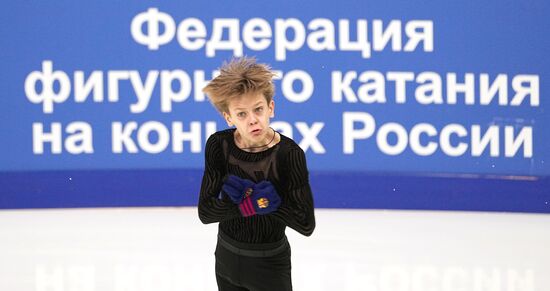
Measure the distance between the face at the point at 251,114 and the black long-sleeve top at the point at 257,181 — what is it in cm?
6

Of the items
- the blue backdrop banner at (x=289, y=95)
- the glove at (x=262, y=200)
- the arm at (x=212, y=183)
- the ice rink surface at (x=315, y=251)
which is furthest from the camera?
the blue backdrop banner at (x=289, y=95)

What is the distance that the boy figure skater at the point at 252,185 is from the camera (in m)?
2.00

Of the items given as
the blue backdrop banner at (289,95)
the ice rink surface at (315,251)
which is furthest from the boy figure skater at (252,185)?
the blue backdrop banner at (289,95)

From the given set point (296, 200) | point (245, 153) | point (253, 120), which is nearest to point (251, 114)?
point (253, 120)

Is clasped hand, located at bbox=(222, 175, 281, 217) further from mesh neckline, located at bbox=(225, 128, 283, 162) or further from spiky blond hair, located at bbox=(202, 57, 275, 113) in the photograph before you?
spiky blond hair, located at bbox=(202, 57, 275, 113)

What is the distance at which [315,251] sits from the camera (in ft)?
16.4

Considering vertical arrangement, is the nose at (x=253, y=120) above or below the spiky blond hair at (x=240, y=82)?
below

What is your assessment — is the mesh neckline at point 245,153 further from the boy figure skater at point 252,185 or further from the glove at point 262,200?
the glove at point 262,200

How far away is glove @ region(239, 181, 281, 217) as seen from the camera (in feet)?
6.44

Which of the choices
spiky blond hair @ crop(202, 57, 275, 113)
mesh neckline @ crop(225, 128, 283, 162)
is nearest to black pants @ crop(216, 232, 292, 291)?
mesh neckline @ crop(225, 128, 283, 162)

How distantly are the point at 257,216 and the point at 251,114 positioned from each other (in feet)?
0.89

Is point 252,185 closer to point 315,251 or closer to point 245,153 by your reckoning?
point 245,153

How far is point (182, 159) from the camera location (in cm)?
681

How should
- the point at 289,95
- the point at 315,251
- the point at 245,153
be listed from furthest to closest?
the point at 289,95 → the point at 315,251 → the point at 245,153
